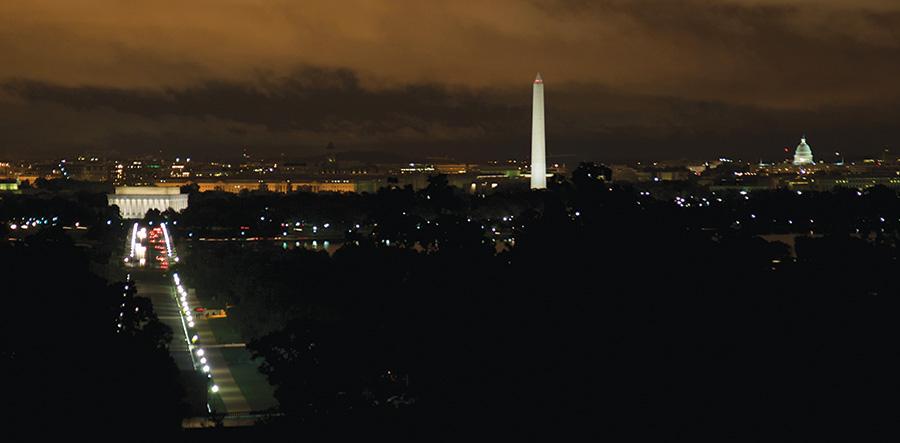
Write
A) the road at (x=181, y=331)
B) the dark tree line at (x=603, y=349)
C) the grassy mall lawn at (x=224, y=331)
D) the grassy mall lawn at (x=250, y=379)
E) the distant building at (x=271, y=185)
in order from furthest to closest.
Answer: the distant building at (x=271, y=185), the grassy mall lawn at (x=224, y=331), the road at (x=181, y=331), the grassy mall lawn at (x=250, y=379), the dark tree line at (x=603, y=349)

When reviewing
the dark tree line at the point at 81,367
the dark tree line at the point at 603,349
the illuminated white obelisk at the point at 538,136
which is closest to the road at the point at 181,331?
the dark tree line at the point at 81,367

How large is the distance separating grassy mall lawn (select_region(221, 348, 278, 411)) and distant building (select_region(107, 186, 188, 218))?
8349 centimetres

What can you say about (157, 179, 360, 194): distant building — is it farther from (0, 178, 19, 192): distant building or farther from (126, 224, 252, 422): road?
(126, 224, 252, 422): road

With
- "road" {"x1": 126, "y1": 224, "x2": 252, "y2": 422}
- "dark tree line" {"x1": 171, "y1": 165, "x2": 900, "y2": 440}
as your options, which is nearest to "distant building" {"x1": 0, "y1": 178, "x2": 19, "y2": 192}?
"road" {"x1": 126, "y1": 224, "x2": 252, "y2": 422}

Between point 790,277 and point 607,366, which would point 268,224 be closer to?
point 790,277

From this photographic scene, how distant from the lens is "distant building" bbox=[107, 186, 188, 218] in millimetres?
122938

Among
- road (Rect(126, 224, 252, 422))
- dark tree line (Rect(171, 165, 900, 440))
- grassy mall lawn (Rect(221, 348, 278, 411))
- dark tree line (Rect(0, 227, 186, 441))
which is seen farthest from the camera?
road (Rect(126, 224, 252, 422))

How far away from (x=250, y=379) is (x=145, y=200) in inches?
3670

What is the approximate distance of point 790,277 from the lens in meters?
32.0

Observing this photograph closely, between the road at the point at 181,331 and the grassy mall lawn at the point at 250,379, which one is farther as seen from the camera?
the road at the point at 181,331

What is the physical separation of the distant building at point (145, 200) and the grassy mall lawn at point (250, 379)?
3287 inches

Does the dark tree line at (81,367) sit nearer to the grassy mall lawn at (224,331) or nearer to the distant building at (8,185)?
the grassy mall lawn at (224,331)

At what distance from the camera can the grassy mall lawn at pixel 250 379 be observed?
103 ft

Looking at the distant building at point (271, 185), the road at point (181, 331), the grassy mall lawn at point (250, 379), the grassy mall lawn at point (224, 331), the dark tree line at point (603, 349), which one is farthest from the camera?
the distant building at point (271, 185)
